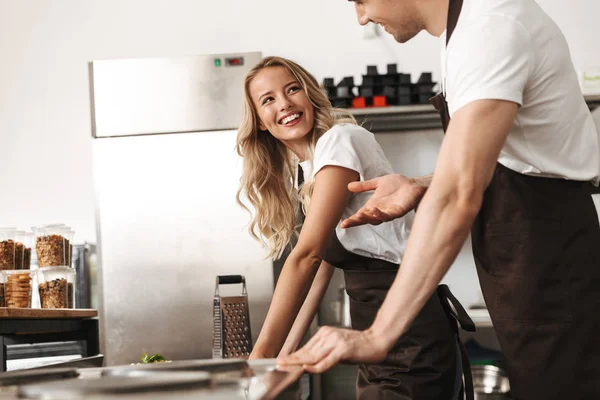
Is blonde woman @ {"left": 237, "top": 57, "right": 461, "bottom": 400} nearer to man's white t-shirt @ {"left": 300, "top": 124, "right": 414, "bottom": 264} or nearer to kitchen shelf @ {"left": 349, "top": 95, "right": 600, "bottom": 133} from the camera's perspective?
man's white t-shirt @ {"left": 300, "top": 124, "right": 414, "bottom": 264}

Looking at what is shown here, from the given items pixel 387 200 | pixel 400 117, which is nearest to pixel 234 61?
pixel 400 117

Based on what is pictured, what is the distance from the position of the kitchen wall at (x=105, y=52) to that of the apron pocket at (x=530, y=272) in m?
2.35

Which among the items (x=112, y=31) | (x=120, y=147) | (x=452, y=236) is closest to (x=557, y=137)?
(x=452, y=236)

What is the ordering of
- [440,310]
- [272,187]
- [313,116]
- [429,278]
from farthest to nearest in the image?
[272,187] → [313,116] → [440,310] → [429,278]

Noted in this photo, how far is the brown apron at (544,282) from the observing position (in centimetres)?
104

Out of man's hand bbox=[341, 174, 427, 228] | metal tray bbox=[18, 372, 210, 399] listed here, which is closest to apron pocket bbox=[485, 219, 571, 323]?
man's hand bbox=[341, 174, 427, 228]

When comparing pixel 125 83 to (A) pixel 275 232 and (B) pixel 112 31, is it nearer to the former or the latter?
(B) pixel 112 31

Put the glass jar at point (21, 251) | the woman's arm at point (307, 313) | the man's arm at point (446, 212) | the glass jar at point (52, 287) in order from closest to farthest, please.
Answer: the man's arm at point (446, 212) → the woman's arm at point (307, 313) → the glass jar at point (21, 251) → the glass jar at point (52, 287)

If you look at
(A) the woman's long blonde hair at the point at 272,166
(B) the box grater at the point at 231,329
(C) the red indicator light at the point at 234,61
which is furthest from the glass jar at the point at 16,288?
(C) the red indicator light at the point at 234,61

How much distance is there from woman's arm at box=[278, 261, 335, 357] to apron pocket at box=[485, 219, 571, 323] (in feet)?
2.27

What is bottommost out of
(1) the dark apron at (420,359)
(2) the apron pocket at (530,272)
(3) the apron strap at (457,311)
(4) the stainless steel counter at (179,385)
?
(1) the dark apron at (420,359)

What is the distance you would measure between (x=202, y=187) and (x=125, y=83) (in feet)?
1.76

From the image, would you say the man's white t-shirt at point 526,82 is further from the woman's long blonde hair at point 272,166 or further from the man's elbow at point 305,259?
the woman's long blonde hair at point 272,166

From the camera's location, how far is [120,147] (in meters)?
2.85
